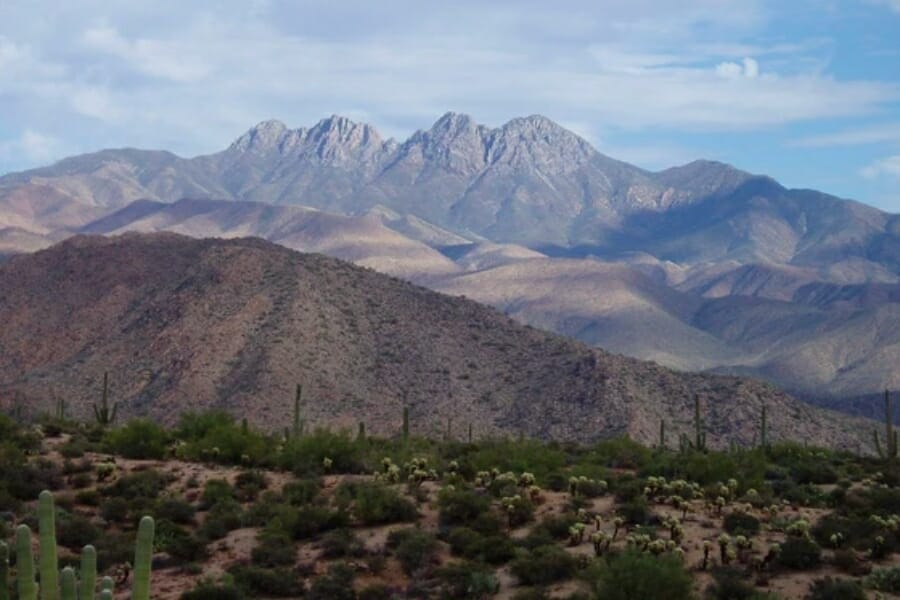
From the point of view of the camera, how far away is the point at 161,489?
23156mm

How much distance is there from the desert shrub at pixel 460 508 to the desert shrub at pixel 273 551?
2670 millimetres

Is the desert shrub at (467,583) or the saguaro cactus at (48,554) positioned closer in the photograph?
the saguaro cactus at (48,554)

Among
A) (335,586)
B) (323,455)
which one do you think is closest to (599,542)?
(335,586)

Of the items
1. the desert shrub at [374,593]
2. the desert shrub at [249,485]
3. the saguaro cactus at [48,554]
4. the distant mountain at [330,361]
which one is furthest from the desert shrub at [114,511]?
the distant mountain at [330,361]

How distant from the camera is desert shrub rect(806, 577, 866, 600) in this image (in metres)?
16.2

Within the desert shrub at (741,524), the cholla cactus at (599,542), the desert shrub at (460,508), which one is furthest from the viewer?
the desert shrub at (460,508)

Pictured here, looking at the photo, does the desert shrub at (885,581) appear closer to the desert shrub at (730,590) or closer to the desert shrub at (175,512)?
the desert shrub at (730,590)

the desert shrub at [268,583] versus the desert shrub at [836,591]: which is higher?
the desert shrub at [836,591]

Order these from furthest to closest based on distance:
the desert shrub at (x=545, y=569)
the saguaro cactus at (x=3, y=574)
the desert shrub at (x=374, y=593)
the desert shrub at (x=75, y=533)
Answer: the desert shrub at (x=75, y=533)
the desert shrub at (x=545, y=569)
the desert shrub at (x=374, y=593)
the saguaro cactus at (x=3, y=574)

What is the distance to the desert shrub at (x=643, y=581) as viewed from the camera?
14807mm

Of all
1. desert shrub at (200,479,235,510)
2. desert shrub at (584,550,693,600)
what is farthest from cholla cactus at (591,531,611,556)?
desert shrub at (200,479,235,510)

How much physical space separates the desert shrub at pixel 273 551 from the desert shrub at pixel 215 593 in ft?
6.23

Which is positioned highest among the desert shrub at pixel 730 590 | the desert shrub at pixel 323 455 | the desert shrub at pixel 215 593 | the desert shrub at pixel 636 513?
the desert shrub at pixel 323 455

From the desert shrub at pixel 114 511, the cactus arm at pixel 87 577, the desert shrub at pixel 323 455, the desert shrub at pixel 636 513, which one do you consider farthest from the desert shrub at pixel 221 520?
the cactus arm at pixel 87 577
